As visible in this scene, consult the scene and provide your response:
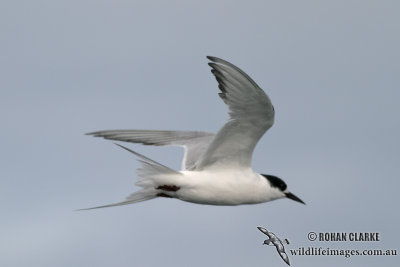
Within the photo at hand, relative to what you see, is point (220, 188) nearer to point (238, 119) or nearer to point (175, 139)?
point (238, 119)

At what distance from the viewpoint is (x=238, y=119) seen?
13336mm

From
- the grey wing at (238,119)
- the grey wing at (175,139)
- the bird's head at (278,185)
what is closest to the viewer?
the grey wing at (238,119)

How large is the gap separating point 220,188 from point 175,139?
2485 mm

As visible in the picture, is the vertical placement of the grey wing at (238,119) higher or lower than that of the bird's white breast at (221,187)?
higher

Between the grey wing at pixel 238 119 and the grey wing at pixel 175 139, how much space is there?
85 centimetres

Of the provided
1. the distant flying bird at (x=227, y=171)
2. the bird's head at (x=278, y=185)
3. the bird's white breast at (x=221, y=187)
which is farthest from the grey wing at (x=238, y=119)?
the bird's head at (x=278, y=185)

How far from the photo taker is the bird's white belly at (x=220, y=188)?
14.0m

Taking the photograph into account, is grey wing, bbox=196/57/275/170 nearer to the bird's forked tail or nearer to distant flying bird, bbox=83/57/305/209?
distant flying bird, bbox=83/57/305/209

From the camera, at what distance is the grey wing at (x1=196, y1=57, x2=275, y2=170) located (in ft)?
41.3

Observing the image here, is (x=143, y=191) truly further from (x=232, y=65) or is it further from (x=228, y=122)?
(x=232, y=65)

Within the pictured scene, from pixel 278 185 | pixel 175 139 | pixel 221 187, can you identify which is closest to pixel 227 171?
pixel 221 187

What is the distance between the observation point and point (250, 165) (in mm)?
14352

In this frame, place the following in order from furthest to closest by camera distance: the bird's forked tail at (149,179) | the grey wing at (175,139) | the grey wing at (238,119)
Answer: the grey wing at (175,139)
the bird's forked tail at (149,179)
the grey wing at (238,119)

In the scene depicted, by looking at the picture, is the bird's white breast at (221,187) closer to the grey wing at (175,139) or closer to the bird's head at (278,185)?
the bird's head at (278,185)
